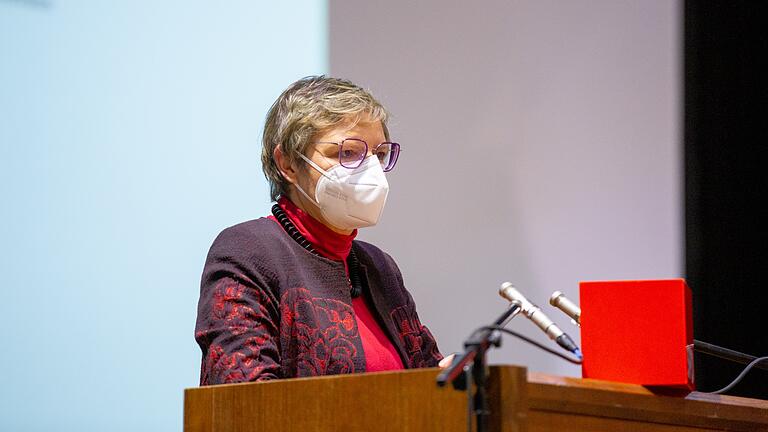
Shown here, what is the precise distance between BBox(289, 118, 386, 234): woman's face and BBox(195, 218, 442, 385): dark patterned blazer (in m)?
0.10

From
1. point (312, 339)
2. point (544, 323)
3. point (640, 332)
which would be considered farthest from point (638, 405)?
point (312, 339)

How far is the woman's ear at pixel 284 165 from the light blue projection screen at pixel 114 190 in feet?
1.19

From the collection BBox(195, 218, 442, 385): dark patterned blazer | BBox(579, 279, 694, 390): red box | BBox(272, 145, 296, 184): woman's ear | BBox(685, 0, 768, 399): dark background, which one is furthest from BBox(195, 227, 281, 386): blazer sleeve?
BBox(685, 0, 768, 399): dark background

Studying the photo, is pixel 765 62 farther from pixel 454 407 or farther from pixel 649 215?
pixel 454 407

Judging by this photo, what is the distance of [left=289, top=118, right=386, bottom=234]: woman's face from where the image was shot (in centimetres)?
210

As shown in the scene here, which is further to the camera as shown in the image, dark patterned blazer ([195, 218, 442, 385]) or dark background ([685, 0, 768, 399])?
dark background ([685, 0, 768, 399])

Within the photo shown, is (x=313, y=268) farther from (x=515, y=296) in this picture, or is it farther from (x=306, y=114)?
(x=515, y=296)

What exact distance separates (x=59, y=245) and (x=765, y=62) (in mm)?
2346

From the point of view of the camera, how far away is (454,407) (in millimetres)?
1213

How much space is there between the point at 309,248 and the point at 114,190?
58 centimetres

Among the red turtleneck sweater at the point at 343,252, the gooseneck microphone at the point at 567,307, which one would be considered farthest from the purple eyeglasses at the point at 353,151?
the gooseneck microphone at the point at 567,307

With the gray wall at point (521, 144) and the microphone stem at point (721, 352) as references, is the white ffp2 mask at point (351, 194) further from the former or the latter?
the gray wall at point (521, 144)

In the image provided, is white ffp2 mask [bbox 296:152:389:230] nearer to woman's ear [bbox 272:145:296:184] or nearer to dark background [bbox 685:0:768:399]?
woman's ear [bbox 272:145:296:184]

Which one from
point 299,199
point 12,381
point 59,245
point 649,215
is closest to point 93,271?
point 59,245
